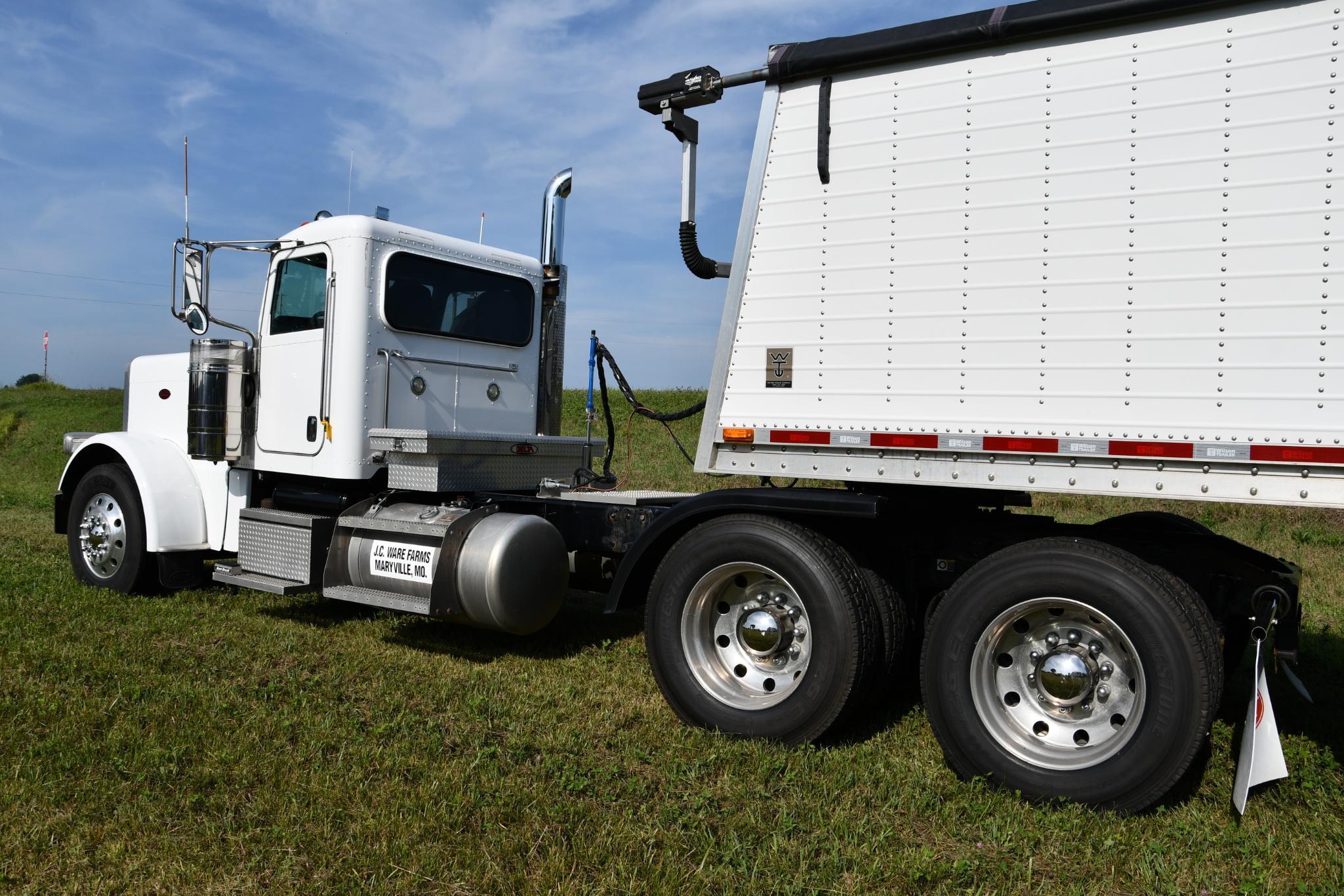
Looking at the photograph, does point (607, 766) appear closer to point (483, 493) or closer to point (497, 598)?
point (497, 598)

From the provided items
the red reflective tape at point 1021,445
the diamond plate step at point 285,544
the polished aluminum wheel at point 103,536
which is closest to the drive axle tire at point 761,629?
the red reflective tape at point 1021,445

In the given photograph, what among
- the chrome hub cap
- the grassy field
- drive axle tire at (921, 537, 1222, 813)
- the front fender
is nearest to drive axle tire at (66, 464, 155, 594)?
the front fender

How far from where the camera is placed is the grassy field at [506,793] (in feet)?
10.2

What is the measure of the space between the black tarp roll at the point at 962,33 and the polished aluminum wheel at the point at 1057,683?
2201mm

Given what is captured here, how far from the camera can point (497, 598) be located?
5.46 m

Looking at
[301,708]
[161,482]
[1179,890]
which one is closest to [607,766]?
[301,708]

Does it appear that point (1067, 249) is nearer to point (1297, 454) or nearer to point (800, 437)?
point (1297, 454)

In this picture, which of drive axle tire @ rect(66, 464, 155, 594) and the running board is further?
drive axle tire @ rect(66, 464, 155, 594)

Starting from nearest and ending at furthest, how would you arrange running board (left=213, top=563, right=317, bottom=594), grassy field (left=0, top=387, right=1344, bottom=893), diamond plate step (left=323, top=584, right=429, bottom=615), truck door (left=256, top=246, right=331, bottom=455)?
grassy field (left=0, top=387, right=1344, bottom=893)
diamond plate step (left=323, top=584, right=429, bottom=615)
running board (left=213, top=563, right=317, bottom=594)
truck door (left=256, top=246, right=331, bottom=455)

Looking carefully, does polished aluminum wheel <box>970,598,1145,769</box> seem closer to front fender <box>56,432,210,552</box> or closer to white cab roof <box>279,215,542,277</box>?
white cab roof <box>279,215,542,277</box>

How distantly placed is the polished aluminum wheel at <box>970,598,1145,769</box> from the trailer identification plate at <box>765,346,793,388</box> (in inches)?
53.2

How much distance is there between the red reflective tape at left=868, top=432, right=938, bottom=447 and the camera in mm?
3877

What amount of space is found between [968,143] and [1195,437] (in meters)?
1.45

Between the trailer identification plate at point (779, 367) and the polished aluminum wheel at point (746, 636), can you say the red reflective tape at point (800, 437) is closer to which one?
the trailer identification plate at point (779, 367)
